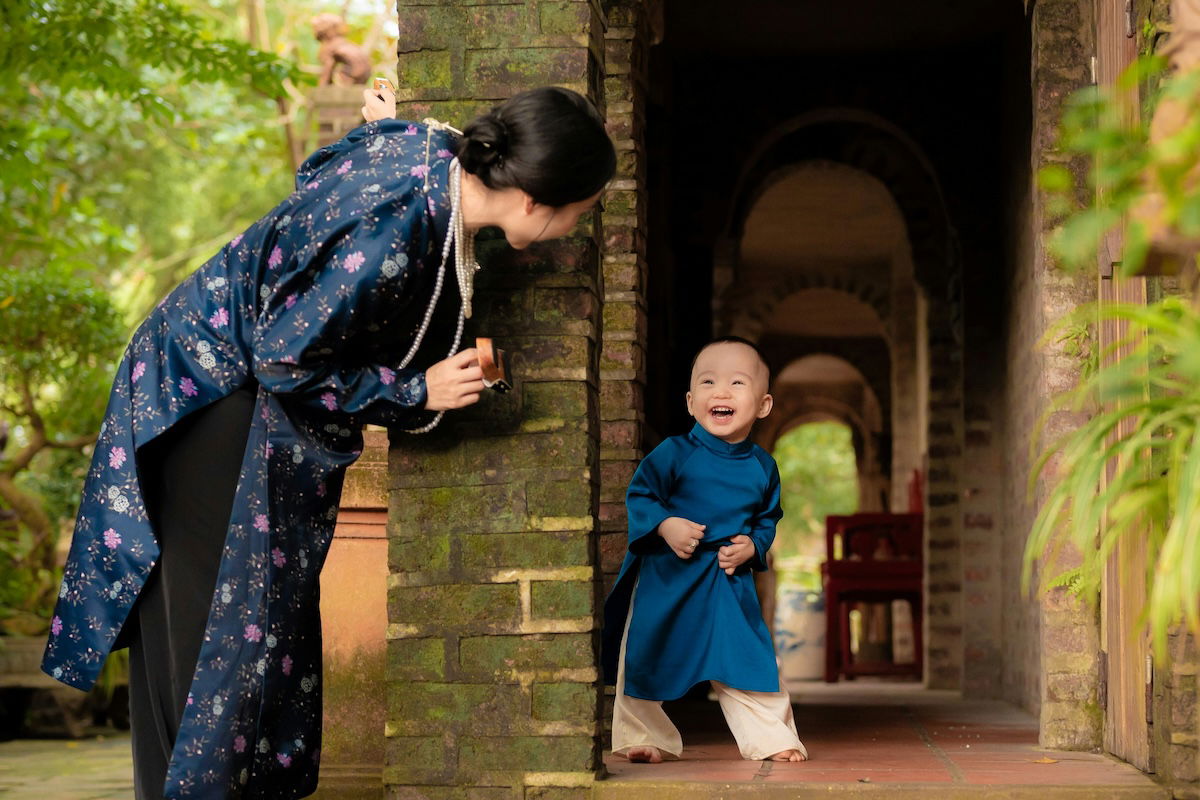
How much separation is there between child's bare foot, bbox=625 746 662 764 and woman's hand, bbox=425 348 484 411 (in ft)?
3.77

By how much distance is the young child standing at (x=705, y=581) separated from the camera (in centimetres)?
355

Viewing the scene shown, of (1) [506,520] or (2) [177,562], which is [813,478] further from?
(2) [177,562]

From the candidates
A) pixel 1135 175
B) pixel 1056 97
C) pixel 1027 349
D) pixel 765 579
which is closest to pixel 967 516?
pixel 1027 349

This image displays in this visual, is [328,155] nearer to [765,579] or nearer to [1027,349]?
[1027,349]

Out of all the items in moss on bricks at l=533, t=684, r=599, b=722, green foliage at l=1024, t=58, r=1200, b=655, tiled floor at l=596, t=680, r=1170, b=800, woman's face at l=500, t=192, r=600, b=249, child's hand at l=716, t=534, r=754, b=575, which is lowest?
tiled floor at l=596, t=680, r=1170, b=800

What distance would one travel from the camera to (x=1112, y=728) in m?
3.72

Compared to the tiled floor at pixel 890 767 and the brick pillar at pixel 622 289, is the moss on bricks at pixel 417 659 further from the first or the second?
the brick pillar at pixel 622 289

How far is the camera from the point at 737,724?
3.57 m

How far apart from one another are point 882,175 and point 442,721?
6.32m

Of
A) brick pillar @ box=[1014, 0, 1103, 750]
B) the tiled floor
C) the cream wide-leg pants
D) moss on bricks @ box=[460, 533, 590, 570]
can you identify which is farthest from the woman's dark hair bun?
brick pillar @ box=[1014, 0, 1103, 750]

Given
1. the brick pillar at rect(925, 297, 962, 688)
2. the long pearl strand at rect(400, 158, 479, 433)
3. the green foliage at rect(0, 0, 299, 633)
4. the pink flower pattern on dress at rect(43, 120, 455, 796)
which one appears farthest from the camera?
the brick pillar at rect(925, 297, 962, 688)

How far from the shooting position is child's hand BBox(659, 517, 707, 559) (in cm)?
354

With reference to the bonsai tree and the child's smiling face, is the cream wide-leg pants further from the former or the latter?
the bonsai tree

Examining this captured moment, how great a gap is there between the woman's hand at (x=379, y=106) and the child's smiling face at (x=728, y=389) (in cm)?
116
